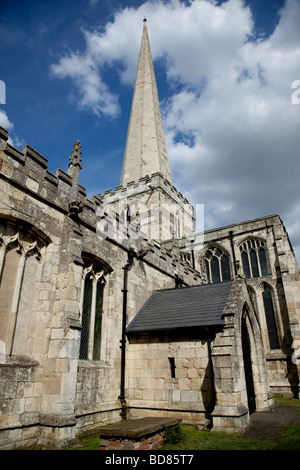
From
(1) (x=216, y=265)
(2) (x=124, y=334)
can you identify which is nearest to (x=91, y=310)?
(2) (x=124, y=334)

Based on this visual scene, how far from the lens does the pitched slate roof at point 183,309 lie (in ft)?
34.0

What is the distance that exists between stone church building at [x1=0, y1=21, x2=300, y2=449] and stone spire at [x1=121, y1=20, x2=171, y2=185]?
19.0 metres

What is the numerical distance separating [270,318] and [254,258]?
15.9 ft

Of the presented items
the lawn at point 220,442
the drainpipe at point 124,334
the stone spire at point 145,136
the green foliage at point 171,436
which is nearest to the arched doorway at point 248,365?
the lawn at point 220,442

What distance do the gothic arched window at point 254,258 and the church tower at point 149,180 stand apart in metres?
6.48

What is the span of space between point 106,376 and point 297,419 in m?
6.30

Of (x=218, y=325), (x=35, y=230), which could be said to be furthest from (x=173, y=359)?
(x=35, y=230)

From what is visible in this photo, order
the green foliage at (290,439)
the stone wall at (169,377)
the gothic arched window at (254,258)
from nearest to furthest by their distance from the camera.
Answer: the green foliage at (290,439) < the stone wall at (169,377) < the gothic arched window at (254,258)

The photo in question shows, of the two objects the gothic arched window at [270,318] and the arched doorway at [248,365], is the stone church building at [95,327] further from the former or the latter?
the gothic arched window at [270,318]

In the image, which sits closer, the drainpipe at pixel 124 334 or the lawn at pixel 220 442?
the lawn at pixel 220 442

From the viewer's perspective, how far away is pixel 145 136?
34.9 metres

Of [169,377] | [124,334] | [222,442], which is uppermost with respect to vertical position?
[124,334]

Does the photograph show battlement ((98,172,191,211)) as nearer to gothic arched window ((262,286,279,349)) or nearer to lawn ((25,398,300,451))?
gothic arched window ((262,286,279,349))

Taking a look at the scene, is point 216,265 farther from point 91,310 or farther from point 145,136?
point 91,310
